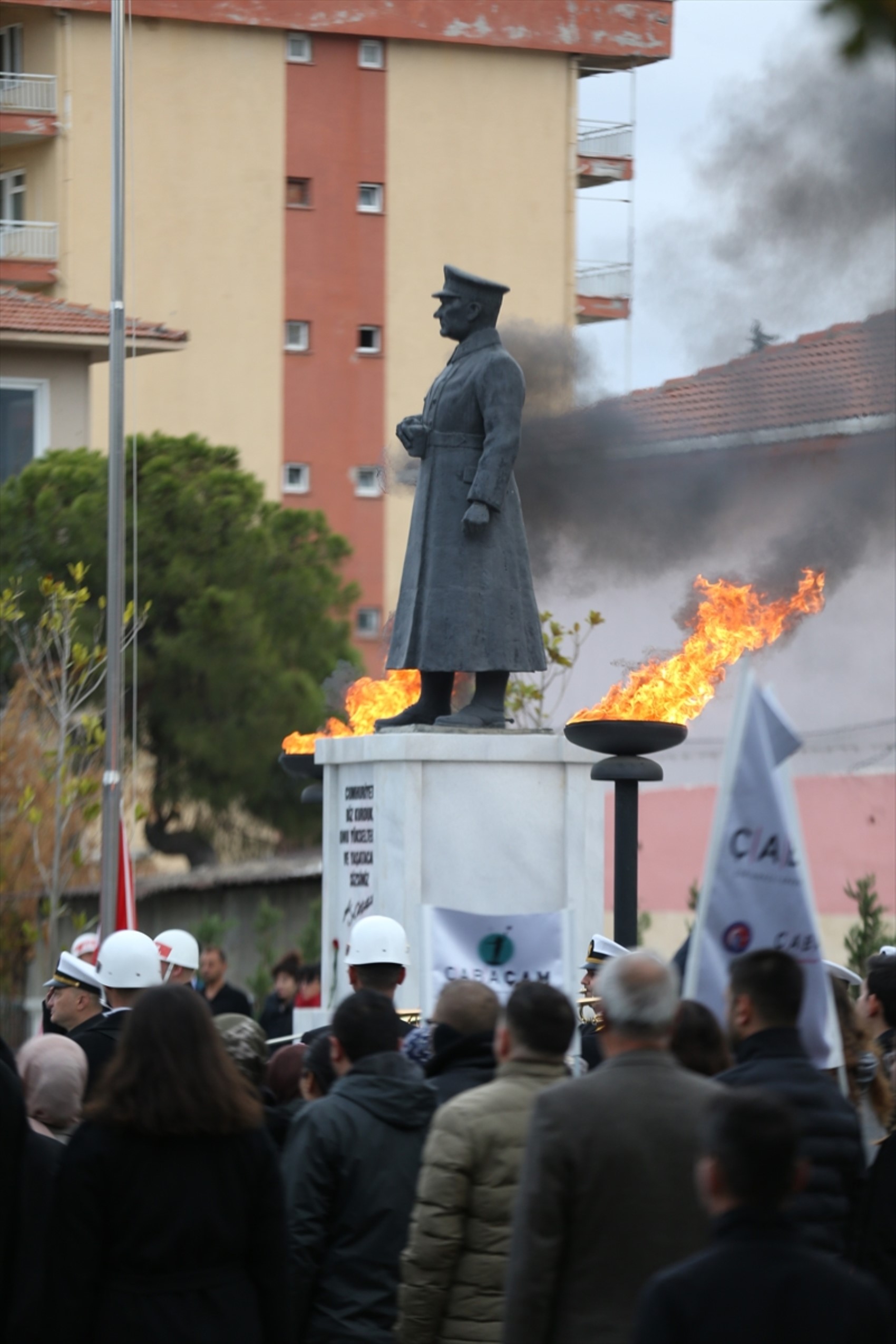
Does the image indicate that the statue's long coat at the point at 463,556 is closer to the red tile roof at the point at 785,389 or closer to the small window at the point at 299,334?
the red tile roof at the point at 785,389

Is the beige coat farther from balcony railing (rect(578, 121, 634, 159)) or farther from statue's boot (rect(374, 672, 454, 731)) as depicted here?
balcony railing (rect(578, 121, 634, 159))

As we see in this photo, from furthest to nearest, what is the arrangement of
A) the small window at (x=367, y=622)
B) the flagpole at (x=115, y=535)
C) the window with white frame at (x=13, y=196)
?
the small window at (x=367, y=622)
the window with white frame at (x=13, y=196)
the flagpole at (x=115, y=535)

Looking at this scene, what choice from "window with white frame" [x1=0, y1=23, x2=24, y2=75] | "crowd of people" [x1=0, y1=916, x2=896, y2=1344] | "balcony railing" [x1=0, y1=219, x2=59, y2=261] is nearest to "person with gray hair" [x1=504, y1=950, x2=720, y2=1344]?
"crowd of people" [x1=0, y1=916, x2=896, y2=1344]

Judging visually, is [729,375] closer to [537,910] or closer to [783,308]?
[783,308]

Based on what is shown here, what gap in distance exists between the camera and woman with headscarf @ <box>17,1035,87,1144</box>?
5.52m

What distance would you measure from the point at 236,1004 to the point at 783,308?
17149 mm

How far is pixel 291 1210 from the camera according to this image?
211 inches

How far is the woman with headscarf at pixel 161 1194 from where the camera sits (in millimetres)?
4484

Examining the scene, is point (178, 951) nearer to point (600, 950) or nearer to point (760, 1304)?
point (600, 950)

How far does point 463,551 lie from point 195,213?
31.3 meters

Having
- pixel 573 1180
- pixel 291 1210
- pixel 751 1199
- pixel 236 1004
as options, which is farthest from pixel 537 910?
pixel 751 1199

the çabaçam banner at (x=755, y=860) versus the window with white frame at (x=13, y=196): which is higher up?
the window with white frame at (x=13, y=196)

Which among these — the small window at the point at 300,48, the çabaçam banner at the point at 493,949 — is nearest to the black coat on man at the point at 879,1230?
the çabaçam banner at the point at 493,949

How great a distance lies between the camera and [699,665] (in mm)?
11875
